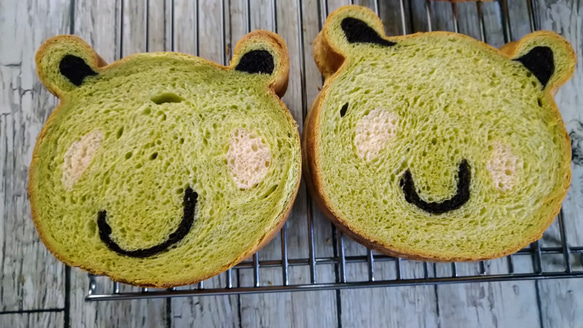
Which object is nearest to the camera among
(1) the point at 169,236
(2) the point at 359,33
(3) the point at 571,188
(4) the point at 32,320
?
(1) the point at 169,236

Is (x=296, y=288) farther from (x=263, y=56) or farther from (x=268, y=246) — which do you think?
(x=263, y=56)

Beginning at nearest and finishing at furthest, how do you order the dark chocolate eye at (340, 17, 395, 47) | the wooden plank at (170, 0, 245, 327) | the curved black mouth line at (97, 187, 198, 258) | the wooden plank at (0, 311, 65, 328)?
the curved black mouth line at (97, 187, 198, 258)
the dark chocolate eye at (340, 17, 395, 47)
the wooden plank at (0, 311, 65, 328)
the wooden plank at (170, 0, 245, 327)

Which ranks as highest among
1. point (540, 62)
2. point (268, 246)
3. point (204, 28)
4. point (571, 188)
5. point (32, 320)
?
point (204, 28)

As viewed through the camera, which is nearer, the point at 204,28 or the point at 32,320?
the point at 32,320

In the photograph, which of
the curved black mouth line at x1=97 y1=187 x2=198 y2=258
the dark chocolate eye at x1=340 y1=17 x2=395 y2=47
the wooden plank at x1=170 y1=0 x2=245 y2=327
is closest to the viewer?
the curved black mouth line at x1=97 y1=187 x2=198 y2=258

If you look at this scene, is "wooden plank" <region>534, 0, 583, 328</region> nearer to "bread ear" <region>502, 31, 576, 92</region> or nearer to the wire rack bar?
the wire rack bar

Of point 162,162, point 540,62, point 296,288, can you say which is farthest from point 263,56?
point 540,62

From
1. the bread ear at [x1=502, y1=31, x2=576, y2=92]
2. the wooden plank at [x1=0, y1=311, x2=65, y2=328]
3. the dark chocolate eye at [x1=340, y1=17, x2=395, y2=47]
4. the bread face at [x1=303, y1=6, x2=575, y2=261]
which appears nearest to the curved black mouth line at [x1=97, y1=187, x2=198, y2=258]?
the bread face at [x1=303, y1=6, x2=575, y2=261]

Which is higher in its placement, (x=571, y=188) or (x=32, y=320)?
(x=571, y=188)
